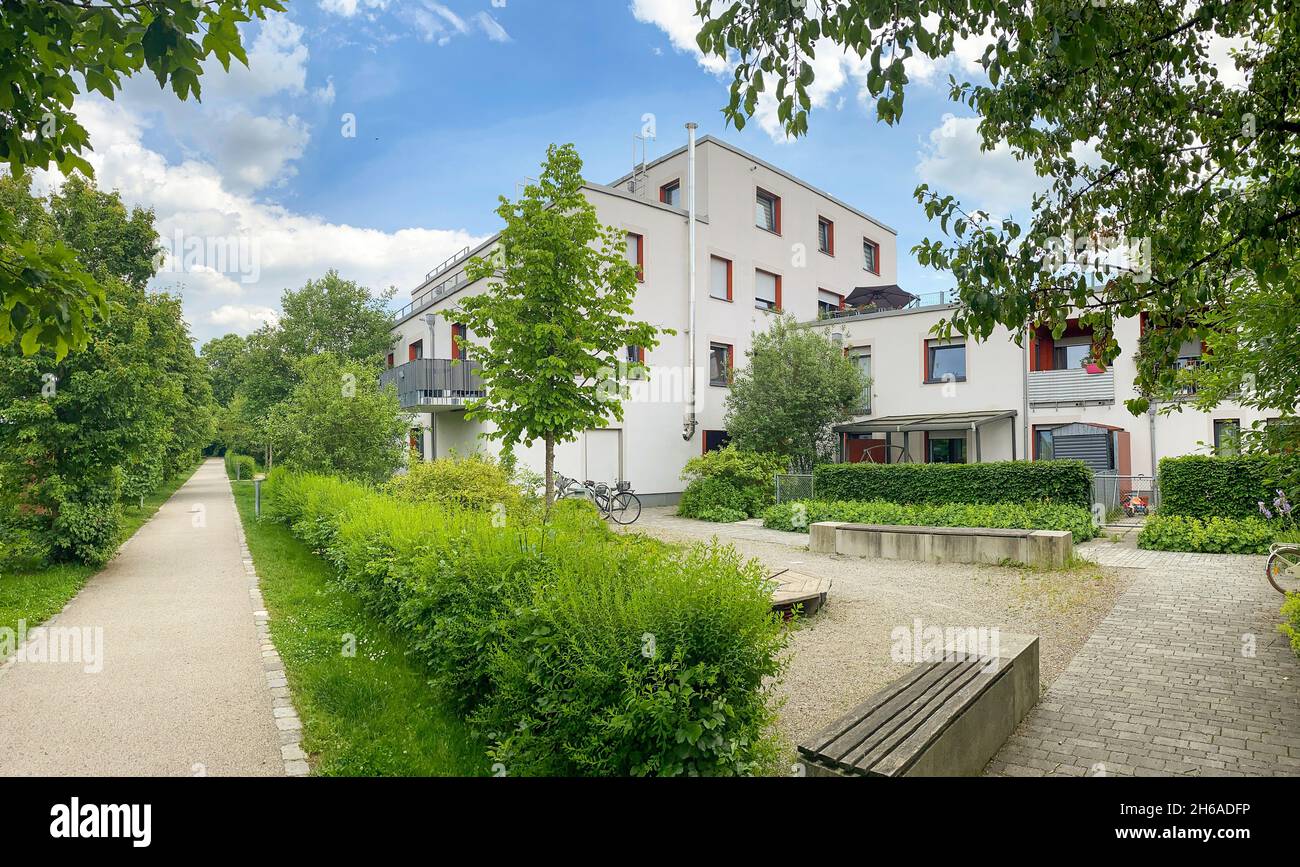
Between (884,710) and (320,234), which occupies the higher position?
(320,234)

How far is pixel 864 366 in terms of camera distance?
74.8 feet

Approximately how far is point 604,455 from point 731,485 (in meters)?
4.44

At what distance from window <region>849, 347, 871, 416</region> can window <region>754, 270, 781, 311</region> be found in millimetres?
3978

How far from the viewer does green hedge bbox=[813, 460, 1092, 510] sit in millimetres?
13539

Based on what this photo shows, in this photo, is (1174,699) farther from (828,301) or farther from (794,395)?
(828,301)

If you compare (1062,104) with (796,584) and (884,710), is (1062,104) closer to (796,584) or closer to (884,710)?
(884,710)

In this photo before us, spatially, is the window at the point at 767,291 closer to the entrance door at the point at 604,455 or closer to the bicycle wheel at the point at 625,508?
the entrance door at the point at 604,455

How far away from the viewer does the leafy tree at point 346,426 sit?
50.8 ft

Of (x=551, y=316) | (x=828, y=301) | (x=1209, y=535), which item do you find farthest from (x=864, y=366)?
(x=551, y=316)

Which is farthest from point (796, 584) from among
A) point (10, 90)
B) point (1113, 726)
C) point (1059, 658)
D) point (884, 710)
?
point (10, 90)

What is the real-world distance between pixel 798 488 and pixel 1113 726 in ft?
43.1

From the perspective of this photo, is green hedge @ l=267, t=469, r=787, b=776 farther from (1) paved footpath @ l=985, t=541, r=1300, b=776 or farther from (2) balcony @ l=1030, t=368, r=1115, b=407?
(2) balcony @ l=1030, t=368, r=1115, b=407
